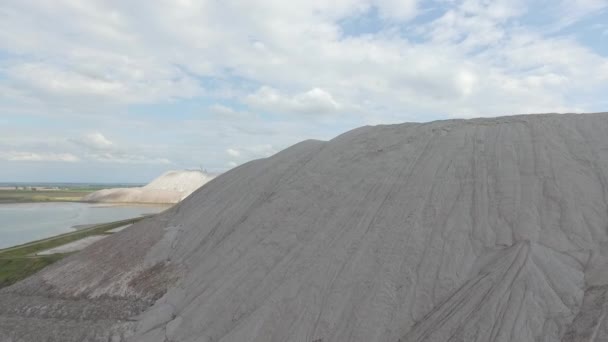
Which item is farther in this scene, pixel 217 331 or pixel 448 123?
pixel 448 123

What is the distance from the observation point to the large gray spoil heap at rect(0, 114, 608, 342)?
11031 millimetres

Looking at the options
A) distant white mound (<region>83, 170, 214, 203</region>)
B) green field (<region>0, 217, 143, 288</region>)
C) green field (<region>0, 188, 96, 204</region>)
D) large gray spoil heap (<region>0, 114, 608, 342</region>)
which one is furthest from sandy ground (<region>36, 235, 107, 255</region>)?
green field (<region>0, 188, 96, 204</region>)

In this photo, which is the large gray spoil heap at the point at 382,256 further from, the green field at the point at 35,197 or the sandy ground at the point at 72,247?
the green field at the point at 35,197

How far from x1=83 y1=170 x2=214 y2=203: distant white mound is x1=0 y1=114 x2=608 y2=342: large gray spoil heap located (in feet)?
255

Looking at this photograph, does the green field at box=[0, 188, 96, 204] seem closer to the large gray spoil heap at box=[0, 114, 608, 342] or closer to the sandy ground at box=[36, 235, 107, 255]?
the sandy ground at box=[36, 235, 107, 255]

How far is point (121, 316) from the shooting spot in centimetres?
1552

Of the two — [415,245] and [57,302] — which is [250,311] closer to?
[415,245]

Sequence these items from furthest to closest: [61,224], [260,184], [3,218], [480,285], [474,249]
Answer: [3,218], [61,224], [260,184], [474,249], [480,285]

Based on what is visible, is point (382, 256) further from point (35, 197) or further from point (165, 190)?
point (35, 197)

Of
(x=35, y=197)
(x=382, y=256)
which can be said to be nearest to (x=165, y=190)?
(x=35, y=197)

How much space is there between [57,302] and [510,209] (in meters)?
17.6

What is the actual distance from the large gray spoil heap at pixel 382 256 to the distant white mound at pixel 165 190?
77701mm

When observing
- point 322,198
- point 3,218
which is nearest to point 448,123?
point 322,198

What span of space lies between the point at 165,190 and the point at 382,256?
91968mm
